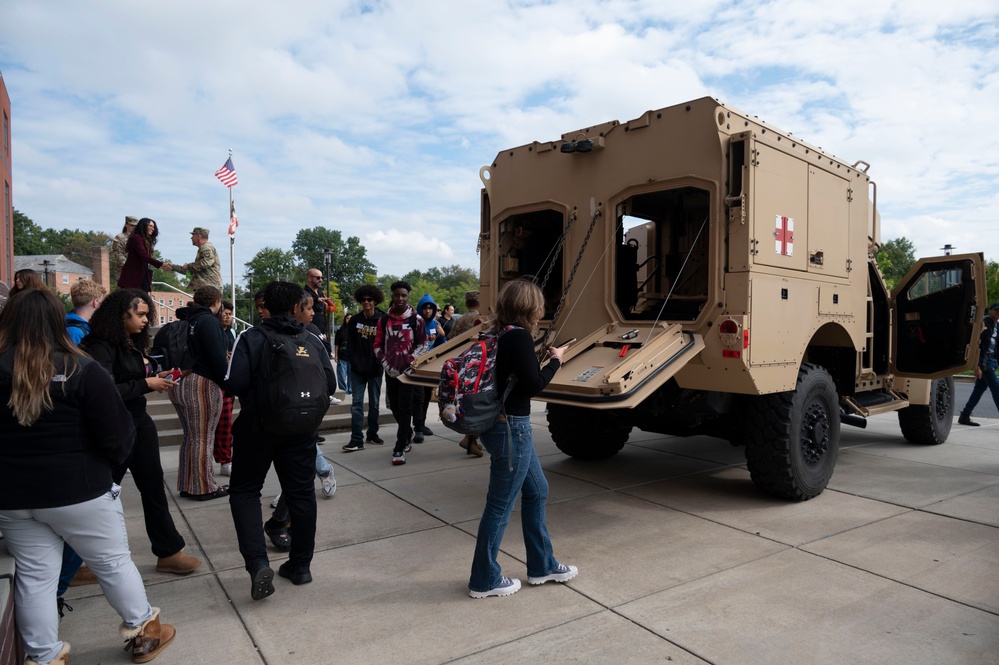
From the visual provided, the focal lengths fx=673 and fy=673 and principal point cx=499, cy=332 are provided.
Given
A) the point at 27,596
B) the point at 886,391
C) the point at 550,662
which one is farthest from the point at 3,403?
the point at 886,391

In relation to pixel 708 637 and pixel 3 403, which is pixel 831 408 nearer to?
pixel 708 637

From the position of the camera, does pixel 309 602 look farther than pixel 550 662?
Yes

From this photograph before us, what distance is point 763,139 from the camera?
4.84m

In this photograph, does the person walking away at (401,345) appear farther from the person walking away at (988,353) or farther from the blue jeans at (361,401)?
the person walking away at (988,353)

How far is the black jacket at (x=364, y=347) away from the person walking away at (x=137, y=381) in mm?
3385

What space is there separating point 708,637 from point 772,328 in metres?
2.52

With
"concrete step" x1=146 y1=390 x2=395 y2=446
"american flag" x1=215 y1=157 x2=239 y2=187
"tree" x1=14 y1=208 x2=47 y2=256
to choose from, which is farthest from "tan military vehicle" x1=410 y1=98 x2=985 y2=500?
"tree" x1=14 y1=208 x2=47 y2=256

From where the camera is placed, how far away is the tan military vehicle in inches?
185

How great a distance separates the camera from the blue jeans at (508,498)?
3373mm

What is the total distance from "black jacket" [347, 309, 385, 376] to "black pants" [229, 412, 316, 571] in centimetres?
350

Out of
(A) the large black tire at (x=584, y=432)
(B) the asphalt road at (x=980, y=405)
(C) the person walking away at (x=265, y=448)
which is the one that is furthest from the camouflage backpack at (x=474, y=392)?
(B) the asphalt road at (x=980, y=405)

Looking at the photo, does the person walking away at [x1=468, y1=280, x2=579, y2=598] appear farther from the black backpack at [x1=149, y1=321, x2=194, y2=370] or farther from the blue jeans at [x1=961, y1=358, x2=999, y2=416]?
the blue jeans at [x1=961, y1=358, x2=999, y2=416]

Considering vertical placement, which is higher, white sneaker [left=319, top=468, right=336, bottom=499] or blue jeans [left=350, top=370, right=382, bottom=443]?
blue jeans [left=350, top=370, right=382, bottom=443]

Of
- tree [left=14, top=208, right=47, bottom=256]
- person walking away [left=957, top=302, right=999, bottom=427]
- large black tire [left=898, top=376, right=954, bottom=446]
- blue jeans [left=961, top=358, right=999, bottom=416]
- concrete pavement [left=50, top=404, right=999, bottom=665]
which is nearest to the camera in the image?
concrete pavement [left=50, top=404, right=999, bottom=665]
